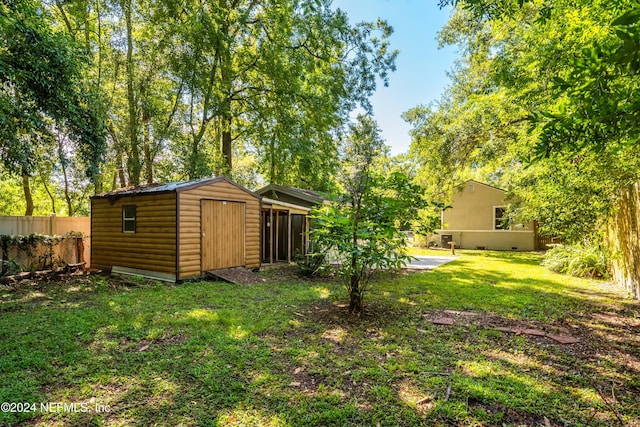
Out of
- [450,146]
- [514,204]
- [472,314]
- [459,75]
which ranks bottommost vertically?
[472,314]

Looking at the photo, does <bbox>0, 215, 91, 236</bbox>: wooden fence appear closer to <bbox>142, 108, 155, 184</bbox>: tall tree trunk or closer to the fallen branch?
<bbox>142, 108, 155, 184</bbox>: tall tree trunk

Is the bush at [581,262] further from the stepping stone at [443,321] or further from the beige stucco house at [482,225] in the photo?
the beige stucco house at [482,225]

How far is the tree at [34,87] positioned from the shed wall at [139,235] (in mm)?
2007

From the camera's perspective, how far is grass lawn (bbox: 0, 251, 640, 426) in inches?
93.0

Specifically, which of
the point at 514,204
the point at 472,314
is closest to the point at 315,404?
the point at 472,314

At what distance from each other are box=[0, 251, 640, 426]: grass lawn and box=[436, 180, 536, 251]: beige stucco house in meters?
12.1

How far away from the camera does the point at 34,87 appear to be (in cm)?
527

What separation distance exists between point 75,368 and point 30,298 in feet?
13.8

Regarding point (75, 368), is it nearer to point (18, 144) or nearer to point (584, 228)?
point (18, 144)

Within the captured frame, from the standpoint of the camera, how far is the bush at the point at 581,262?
26.1 feet

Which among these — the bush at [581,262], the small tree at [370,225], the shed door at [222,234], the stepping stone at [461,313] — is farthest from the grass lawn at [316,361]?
the bush at [581,262]

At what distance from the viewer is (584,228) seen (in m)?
7.93

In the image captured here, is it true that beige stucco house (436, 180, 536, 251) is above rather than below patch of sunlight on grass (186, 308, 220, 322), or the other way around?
above

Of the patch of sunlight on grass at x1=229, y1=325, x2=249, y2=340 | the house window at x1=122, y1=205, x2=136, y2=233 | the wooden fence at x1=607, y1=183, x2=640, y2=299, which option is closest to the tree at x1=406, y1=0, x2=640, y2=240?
the wooden fence at x1=607, y1=183, x2=640, y2=299
